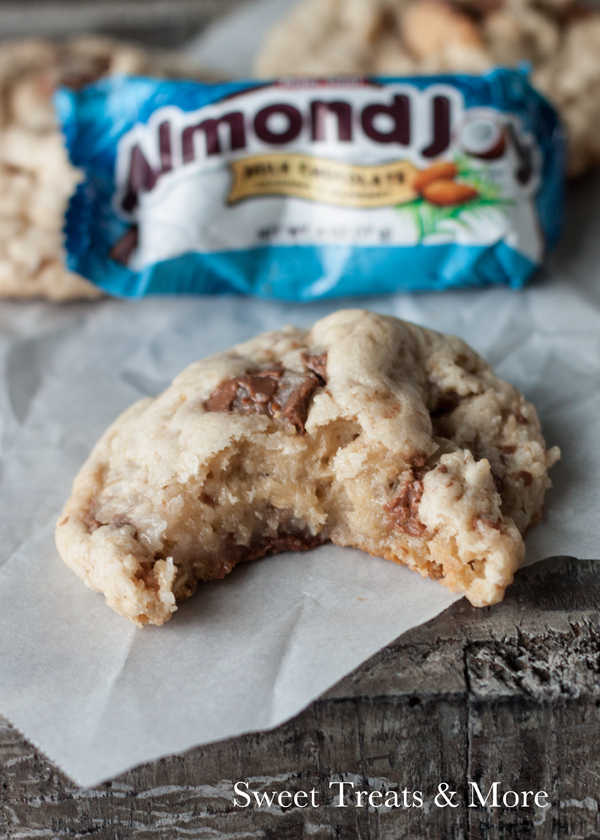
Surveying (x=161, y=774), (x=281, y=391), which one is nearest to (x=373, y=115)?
(x=281, y=391)

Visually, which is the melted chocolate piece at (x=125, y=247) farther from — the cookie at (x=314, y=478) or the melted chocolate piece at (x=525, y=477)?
the melted chocolate piece at (x=525, y=477)

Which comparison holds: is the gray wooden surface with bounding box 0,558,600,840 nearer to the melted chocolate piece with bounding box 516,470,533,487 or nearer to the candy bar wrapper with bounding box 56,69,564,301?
the melted chocolate piece with bounding box 516,470,533,487

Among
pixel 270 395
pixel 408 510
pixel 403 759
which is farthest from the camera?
pixel 270 395

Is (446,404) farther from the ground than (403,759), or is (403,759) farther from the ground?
(446,404)

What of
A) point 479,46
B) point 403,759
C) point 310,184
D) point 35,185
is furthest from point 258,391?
point 479,46

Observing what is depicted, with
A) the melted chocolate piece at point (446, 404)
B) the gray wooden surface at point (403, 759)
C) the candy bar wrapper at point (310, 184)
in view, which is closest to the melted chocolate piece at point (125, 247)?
the candy bar wrapper at point (310, 184)

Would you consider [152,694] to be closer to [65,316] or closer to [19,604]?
[19,604]

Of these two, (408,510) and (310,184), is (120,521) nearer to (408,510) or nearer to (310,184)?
(408,510)
